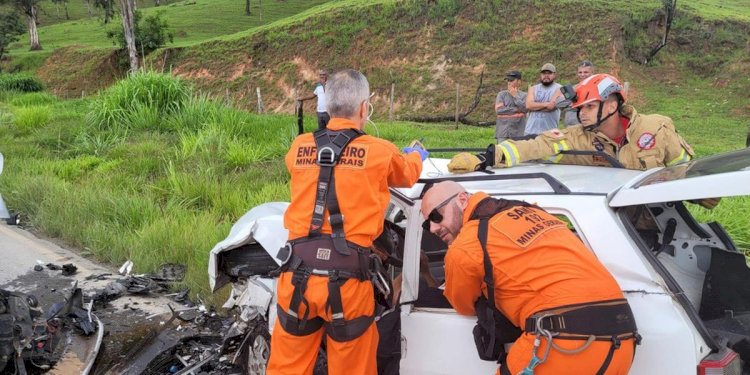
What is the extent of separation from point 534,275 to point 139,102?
36.6ft

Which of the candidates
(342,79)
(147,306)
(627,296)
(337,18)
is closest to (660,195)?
(627,296)

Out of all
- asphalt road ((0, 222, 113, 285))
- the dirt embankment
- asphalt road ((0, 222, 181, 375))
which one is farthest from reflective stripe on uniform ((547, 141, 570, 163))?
the dirt embankment

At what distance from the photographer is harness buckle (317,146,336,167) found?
2.58m

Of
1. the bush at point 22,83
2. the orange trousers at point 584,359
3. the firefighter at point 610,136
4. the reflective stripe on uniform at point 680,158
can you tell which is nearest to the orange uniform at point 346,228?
the orange trousers at point 584,359

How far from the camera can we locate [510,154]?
3443 mm

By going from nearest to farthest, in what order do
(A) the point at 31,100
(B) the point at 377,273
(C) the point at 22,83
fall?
(B) the point at 377,273
(A) the point at 31,100
(C) the point at 22,83

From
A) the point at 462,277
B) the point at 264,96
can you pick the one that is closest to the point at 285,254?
the point at 462,277

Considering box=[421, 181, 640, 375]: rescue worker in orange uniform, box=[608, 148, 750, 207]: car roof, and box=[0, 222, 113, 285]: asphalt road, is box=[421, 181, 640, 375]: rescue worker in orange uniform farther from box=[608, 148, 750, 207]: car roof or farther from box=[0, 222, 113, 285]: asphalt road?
box=[0, 222, 113, 285]: asphalt road


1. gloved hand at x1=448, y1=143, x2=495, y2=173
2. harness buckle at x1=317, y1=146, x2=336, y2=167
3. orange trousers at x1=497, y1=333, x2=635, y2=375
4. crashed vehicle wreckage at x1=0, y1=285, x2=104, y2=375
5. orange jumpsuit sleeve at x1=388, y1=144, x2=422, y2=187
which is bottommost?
crashed vehicle wreckage at x1=0, y1=285, x2=104, y2=375

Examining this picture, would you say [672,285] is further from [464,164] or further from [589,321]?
[464,164]

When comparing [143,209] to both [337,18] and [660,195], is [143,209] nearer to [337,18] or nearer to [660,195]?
[660,195]

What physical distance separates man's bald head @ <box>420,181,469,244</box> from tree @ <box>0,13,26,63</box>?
50797 mm

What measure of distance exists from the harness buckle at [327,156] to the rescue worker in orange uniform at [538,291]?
2.17ft

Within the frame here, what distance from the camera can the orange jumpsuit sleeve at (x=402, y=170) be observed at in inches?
107
